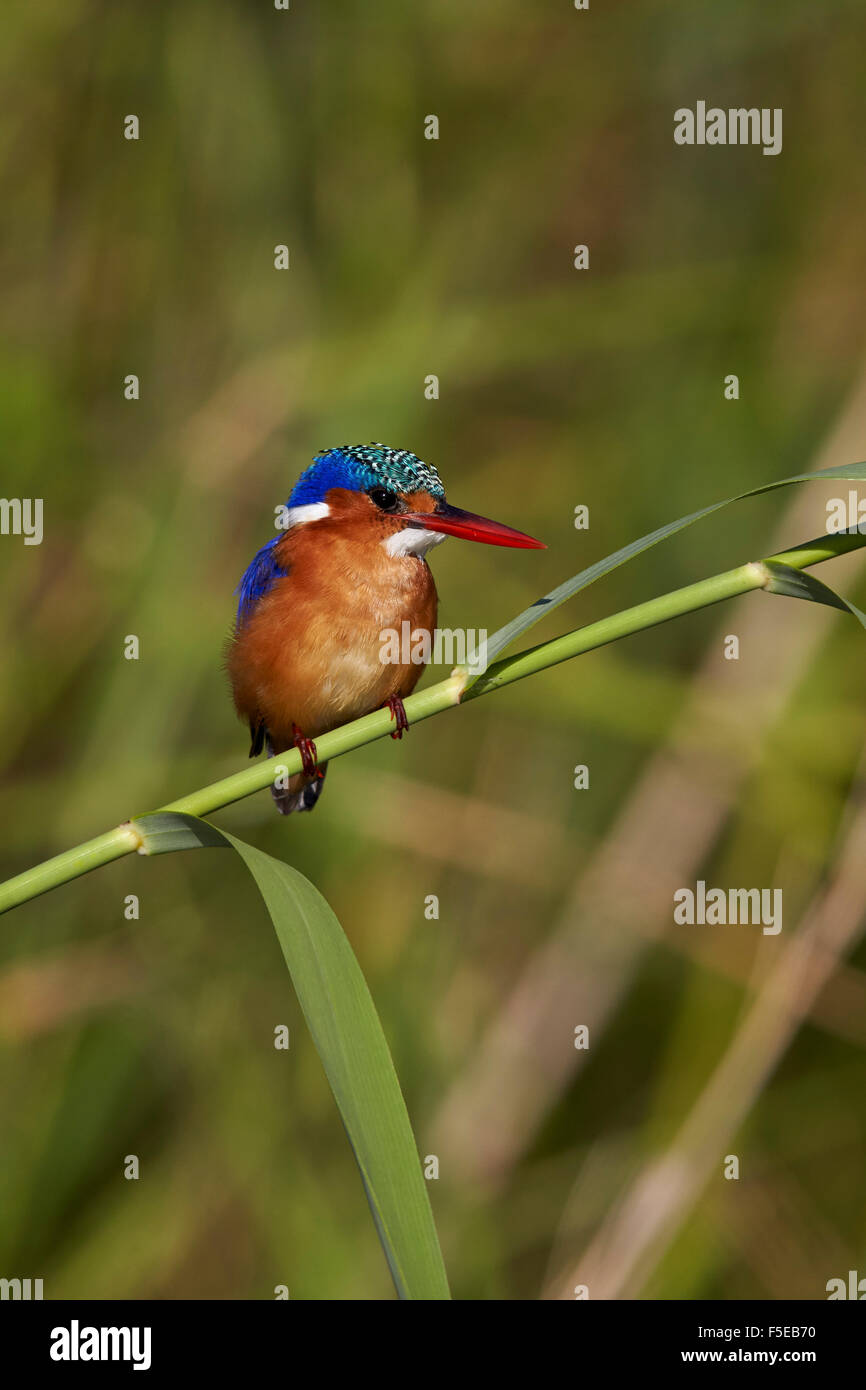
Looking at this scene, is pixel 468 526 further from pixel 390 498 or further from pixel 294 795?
pixel 294 795

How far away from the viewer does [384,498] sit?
2.97 metres

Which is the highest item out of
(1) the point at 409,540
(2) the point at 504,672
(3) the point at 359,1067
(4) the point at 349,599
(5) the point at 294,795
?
(1) the point at 409,540

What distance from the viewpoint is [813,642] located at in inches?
134

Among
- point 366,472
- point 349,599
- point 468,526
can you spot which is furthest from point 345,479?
point 468,526

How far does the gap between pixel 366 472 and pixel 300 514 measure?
11.7 inches

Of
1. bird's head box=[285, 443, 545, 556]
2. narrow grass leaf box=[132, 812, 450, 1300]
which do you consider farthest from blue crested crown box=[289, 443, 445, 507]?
narrow grass leaf box=[132, 812, 450, 1300]

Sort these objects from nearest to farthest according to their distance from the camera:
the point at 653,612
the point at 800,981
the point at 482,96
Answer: the point at 653,612, the point at 800,981, the point at 482,96

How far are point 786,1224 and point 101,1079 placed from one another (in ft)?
6.25

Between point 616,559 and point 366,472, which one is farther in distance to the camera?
point 366,472

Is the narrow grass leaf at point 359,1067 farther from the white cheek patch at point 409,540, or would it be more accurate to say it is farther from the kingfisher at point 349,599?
the white cheek patch at point 409,540

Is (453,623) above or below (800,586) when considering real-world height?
above

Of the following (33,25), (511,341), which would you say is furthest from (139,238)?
(511,341)

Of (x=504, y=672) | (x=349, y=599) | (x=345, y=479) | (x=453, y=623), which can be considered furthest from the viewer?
(x=453, y=623)

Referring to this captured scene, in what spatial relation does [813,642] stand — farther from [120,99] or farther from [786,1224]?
[120,99]
